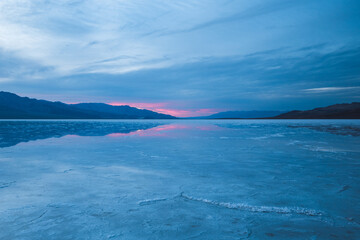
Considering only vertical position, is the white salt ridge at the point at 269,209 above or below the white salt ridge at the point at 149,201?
below

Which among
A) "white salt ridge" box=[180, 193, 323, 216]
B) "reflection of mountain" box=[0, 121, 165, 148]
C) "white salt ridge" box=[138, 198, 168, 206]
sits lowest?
"white salt ridge" box=[180, 193, 323, 216]

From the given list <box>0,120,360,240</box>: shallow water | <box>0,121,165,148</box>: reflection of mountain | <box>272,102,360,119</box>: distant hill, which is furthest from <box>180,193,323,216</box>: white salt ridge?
<box>272,102,360,119</box>: distant hill

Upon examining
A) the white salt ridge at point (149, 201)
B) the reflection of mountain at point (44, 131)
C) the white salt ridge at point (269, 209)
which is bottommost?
the white salt ridge at point (269, 209)

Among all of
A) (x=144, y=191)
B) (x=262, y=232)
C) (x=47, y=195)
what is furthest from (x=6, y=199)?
(x=262, y=232)

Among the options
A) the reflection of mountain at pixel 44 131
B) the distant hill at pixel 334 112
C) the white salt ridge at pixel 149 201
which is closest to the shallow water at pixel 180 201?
the white salt ridge at pixel 149 201

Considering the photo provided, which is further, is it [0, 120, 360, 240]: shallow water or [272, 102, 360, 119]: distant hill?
[272, 102, 360, 119]: distant hill

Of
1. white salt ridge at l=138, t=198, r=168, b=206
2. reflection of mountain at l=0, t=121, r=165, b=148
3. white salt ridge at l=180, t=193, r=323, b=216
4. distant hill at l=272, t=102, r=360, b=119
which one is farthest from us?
distant hill at l=272, t=102, r=360, b=119

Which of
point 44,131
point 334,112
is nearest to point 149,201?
point 44,131

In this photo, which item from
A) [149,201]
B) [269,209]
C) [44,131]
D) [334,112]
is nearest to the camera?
[269,209]

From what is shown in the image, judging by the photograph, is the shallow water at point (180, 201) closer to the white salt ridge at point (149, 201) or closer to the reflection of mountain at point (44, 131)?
the white salt ridge at point (149, 201)

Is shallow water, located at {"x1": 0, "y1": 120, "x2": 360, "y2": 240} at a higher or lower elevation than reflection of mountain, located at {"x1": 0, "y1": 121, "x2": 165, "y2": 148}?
lower

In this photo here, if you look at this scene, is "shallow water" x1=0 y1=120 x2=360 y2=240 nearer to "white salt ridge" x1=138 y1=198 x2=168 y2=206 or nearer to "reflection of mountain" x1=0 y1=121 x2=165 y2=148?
"white salt ridge" x1=138 y1=198 x2=168 y2=206

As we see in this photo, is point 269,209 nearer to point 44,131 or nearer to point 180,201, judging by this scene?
point 180,201

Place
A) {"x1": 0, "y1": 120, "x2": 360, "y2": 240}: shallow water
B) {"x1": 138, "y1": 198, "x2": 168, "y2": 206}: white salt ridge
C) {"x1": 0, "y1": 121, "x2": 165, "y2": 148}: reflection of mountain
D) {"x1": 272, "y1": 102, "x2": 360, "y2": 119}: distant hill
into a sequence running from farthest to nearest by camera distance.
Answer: {"x1": 272, "y1": 102, "x2": 360, "y2": 119}: distant hill < {"x1": 0, "y1": 121, "x2": 165, "y2": 148}: reflection of mountain < {"x1": 138, "y1": 198, "x2": 168, "y2": 206}: white salt ridge < {"x1": 0, "y1": 120, "x2": 360, "y2": 240}: shallow water
